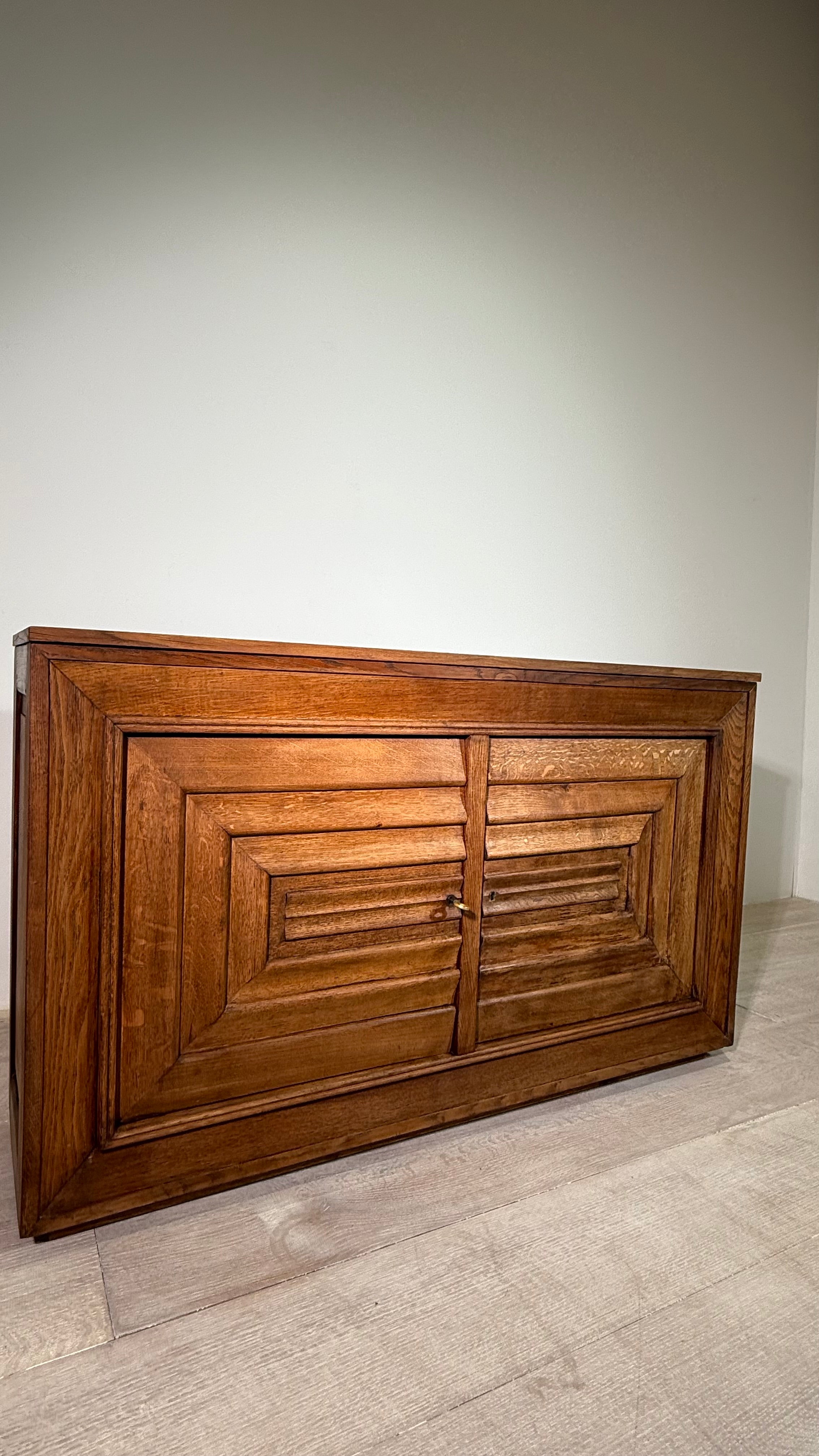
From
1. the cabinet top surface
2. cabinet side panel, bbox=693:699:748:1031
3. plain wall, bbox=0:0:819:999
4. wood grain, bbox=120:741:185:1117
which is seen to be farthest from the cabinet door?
plain wall, bbox=0:0:819:999

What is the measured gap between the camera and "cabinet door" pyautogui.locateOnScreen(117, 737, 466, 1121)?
935mm

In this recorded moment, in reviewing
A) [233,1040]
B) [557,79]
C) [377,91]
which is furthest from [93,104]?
[233,1040]

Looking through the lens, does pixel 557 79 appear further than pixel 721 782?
Yes

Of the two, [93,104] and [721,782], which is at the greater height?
[93,104]

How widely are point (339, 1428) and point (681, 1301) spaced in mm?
377

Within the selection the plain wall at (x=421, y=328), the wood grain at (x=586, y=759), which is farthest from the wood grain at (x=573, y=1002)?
the plain wall at (x=421, y=328)

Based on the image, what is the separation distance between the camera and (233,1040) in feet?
3.26

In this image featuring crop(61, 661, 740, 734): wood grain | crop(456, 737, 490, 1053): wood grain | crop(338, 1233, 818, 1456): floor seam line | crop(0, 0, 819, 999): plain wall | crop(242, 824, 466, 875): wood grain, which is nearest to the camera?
crop(338, 1233, 818, 1456): floor seam line

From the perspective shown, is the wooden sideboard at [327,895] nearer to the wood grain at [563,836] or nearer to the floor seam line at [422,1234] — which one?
the wood grain at [563,836]

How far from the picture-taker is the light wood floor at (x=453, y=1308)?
2.24ft

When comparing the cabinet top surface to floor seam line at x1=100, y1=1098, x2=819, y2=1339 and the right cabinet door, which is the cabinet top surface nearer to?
the right cabinet door

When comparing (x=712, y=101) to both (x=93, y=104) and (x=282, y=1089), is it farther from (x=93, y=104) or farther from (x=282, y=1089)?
(x=282, y=1089)

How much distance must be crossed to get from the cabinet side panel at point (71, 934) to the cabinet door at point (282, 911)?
1.5 inches

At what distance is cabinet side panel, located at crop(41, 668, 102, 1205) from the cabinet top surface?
48 millimetres
